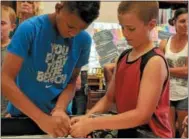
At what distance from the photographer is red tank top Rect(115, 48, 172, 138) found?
71 centimetres

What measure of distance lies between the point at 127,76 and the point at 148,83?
0.24ft

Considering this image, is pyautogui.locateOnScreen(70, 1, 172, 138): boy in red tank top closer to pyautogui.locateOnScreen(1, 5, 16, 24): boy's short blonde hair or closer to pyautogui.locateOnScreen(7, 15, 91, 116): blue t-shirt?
pyautogui.locateOnScreen(7, 15, 91, 116): blue t-shirt

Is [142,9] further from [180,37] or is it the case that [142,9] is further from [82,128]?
[180,37]

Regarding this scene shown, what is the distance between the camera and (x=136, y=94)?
72cm

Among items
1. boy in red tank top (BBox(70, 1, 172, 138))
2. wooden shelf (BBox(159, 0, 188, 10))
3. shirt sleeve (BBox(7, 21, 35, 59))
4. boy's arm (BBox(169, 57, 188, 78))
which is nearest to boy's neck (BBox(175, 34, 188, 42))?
boy's arm (BBox(169, 57, 188, 78))

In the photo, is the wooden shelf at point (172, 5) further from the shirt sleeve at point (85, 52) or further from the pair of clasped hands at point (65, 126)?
the pair of clasped hands at point (65, 126)

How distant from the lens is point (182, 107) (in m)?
1.62

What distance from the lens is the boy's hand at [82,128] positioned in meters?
0.69

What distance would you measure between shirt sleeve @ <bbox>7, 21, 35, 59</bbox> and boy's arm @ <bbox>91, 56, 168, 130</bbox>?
24 cm

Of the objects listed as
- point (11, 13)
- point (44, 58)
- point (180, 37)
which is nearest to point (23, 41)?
point (44, 58)

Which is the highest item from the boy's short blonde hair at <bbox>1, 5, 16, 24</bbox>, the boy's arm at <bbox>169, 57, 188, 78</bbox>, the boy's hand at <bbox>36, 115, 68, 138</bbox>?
the boy's short blonde hair at <bbox>1, 5, 16, 24</bbox>

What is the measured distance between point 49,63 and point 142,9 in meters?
0.29

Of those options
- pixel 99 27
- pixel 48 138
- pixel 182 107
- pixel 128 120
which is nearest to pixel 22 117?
pixel 48 138

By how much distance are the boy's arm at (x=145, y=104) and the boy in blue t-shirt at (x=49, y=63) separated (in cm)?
10
